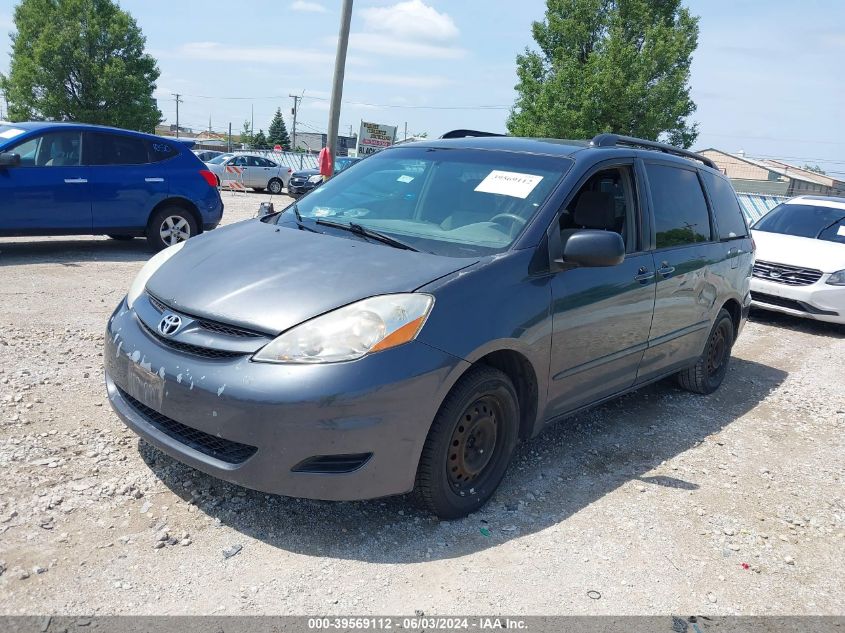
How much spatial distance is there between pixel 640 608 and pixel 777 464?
2106 mm

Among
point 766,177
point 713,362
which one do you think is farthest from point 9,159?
point 766,177

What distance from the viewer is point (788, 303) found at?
8.60 meters

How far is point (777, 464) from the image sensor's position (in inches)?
174

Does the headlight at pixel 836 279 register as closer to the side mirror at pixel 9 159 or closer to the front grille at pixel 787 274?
the front grille at pixel 787 274

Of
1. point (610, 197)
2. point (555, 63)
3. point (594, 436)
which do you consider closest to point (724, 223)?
point (610, 197)

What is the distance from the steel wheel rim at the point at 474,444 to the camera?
3.17m

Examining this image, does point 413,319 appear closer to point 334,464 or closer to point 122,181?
point 334,464

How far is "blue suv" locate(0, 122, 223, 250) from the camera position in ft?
26.3

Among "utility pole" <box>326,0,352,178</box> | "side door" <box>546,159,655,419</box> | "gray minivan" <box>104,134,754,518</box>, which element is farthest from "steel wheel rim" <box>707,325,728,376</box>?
"utility pole" <box>326,0,352,178</box>

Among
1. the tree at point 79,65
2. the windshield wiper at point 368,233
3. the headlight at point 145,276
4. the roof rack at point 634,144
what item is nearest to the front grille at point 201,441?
the headlight at point 145,276

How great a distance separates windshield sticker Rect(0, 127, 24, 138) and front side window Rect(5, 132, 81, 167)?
146 millimetres

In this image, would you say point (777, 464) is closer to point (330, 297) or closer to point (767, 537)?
point (767, 537)

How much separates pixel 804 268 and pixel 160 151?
812 cm

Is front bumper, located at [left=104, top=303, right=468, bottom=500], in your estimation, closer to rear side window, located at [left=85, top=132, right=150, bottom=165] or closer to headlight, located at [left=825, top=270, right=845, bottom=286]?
rear side window, located at [left=85, top=132, right=150, bottom=165]
